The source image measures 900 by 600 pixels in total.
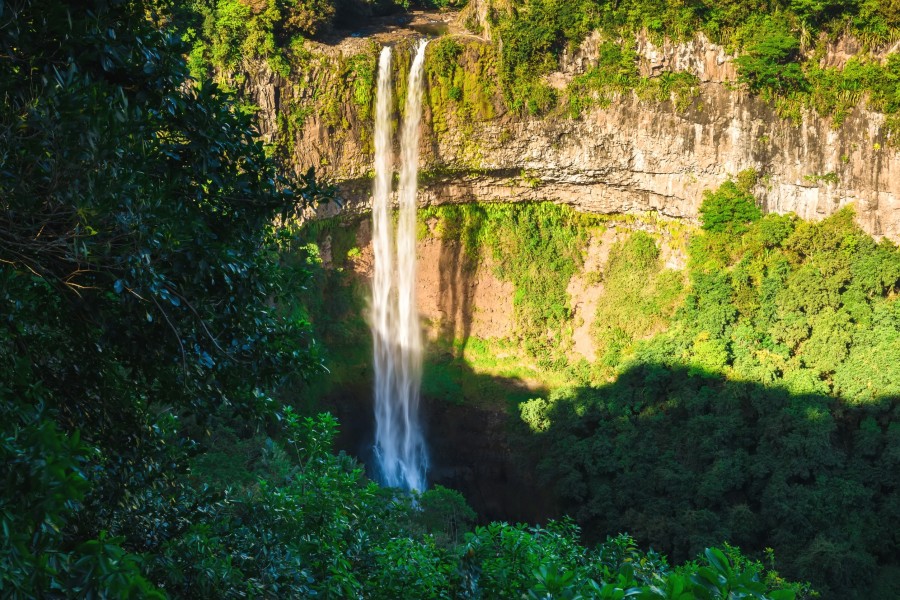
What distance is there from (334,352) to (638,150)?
9849 mm

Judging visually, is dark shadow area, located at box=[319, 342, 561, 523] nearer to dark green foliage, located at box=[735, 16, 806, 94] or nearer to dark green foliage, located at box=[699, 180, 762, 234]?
dark green foliage, located at box=[699, 180, 762, 234]

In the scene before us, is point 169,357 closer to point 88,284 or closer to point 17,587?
point 88,284

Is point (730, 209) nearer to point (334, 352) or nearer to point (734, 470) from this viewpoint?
point (734, 470)

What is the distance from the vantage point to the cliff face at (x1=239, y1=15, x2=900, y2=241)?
2019 cm

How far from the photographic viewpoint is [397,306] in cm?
2408

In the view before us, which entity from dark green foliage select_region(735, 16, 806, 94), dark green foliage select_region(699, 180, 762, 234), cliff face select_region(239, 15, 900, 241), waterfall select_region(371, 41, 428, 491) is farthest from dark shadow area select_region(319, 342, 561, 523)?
dark green foliage select_region(735, 16, 806, 94)

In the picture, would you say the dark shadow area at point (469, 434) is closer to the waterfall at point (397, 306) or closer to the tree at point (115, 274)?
the waterfall at point (397, 306)

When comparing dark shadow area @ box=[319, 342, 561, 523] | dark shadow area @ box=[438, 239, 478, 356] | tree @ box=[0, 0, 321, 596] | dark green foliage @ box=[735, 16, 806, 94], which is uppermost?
dark green foliage @ box=[735, 16, 806, 94]

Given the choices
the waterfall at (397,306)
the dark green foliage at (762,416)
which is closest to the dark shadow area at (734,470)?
the dark green foliage at (762,416)

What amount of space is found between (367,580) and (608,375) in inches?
631

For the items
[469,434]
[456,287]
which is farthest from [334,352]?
[469,434]

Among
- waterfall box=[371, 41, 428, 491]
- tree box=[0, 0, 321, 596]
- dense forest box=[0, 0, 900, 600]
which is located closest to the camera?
tree box=[0, 0, 321, 596]

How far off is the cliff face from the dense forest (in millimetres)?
477

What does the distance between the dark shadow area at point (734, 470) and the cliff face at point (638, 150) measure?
508cm
